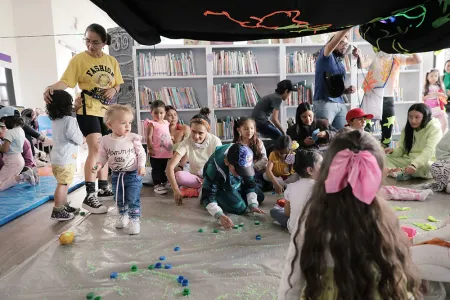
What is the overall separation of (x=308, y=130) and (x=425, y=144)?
1.05 metres

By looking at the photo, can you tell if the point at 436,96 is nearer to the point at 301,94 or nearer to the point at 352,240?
the point at 301,94

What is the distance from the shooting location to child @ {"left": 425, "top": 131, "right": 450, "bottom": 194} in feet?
8.93

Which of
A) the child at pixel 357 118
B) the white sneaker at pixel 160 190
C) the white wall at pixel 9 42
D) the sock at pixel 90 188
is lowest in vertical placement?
the white sneaker at pixel 160 190

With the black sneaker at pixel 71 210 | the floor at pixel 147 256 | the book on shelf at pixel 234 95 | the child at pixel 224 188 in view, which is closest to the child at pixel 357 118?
the floor at pixel 147 256

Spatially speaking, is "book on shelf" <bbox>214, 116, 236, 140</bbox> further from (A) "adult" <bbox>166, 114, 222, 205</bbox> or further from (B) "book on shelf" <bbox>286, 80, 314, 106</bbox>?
(A) "adult" <bbox>166, 114, 222, 205</bbox>

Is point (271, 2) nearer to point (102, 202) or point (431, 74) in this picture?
point (102, 202)

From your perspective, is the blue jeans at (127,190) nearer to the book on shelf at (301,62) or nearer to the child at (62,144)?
the child at (62,144)

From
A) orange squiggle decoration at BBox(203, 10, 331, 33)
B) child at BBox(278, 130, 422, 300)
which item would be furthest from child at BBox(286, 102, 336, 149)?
child at BBox(278, 130, 422, 300)

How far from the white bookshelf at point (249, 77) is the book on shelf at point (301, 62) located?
59 mm

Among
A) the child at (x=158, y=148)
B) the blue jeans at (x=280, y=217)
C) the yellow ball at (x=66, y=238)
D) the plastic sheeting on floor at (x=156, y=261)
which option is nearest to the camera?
the plastic sheeting on floor at (x=156, y=261)

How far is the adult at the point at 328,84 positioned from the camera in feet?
10.2

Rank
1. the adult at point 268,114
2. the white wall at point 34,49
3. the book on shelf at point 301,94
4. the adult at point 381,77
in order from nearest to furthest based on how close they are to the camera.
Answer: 1. the adult at point 381,77
2. the adult at point 268,114
3. the book on shelf at point 301,94
4. the white wall at point 34,49

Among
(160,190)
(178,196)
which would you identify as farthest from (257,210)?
(160,190)

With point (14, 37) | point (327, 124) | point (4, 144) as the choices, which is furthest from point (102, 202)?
point (14, 37)
